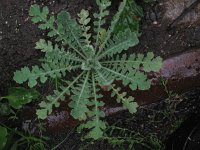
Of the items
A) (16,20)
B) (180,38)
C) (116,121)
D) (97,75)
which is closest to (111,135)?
(116,121)

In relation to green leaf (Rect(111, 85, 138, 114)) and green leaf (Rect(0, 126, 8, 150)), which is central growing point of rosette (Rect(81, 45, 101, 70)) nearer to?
green leaf (Rect(111, 85, 138, 114))

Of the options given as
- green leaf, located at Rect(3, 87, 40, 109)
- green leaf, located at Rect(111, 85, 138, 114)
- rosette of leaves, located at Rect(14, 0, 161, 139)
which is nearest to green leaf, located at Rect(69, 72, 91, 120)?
rosette of leaves, located at Rect(14, 0, 161, 139)

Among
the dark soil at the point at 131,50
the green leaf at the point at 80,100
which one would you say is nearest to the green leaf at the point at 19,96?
the dark soil at the point at 131,50

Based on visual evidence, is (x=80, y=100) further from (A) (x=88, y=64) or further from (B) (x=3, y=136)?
(B) (x=3, y=136)

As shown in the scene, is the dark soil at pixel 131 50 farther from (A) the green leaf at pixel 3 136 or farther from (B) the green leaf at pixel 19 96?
(A) the green leaf at pixel 3 136

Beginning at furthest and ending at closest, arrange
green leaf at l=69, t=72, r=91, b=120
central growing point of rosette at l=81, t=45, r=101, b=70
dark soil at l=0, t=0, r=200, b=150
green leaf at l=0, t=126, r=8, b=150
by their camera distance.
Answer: dark soil at l=0, t=0, r=200, b=150
green leaf at l=0, t=126, r=8, b=150
central growing point of rosette at l=81, t=45, r=101, b=70
green leaf at l=69, t=72, r=91, b=120

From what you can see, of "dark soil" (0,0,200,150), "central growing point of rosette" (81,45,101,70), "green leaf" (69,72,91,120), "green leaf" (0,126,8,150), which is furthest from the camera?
"dark soil" (0,0,200,150)

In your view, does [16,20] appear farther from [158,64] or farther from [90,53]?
[158,64]
